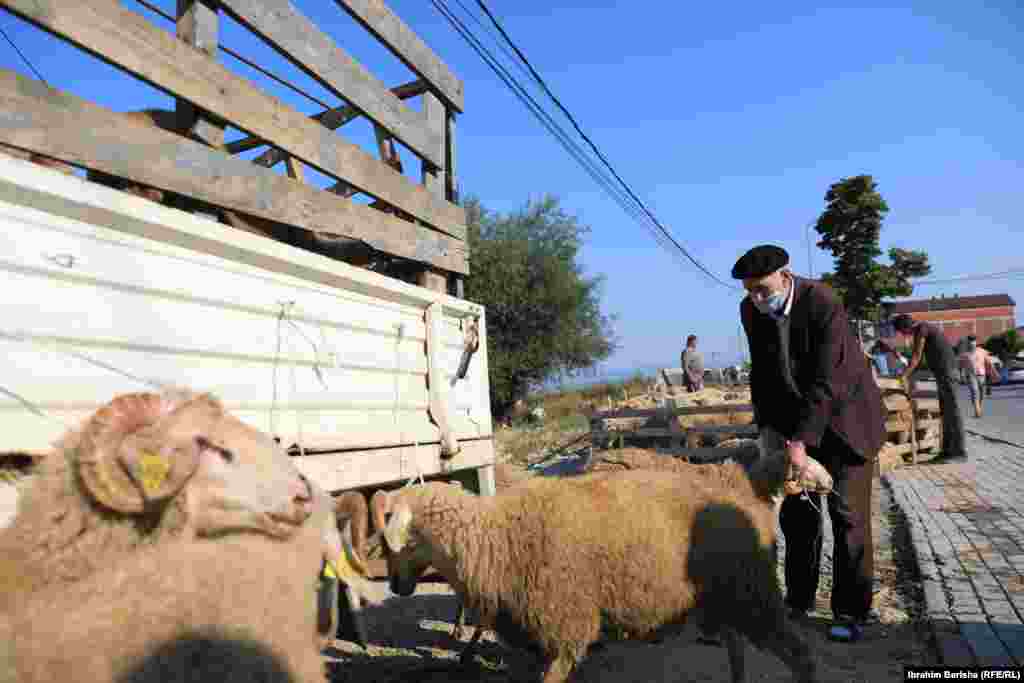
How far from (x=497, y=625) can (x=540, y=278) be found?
2527 cm

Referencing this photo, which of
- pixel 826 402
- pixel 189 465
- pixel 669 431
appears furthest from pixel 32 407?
pixel 669 431

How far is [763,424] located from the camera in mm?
4641

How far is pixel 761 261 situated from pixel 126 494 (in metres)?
3.76

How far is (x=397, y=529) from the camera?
10.5 feet

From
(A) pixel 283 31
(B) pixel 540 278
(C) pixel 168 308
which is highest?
(B) pixel 540 278

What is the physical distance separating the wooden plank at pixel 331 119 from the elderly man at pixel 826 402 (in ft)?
8.36

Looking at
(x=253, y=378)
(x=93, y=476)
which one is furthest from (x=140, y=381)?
(x=93, y=476)

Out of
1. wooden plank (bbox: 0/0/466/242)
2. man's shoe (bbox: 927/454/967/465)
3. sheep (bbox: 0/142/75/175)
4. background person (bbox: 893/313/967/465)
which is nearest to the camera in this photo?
sheep (bbox: 0/142/75/175)

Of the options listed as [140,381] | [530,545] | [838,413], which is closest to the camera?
[140,381]

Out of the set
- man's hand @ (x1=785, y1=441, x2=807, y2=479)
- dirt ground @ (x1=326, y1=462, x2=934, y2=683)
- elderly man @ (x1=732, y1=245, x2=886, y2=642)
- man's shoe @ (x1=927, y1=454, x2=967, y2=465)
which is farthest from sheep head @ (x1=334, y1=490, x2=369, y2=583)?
man's shoe @ (x1=927, y1=454, x2=967, y2=465)

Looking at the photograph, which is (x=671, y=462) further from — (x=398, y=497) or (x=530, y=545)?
(x=398, y=497)

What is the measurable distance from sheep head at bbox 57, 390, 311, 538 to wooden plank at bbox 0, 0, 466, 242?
1632 mm

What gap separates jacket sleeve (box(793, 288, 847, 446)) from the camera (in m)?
4.06

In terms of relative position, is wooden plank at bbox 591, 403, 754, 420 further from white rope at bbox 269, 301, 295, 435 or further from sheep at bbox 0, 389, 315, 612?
sheep at bbox 0, 389, 315, 612
